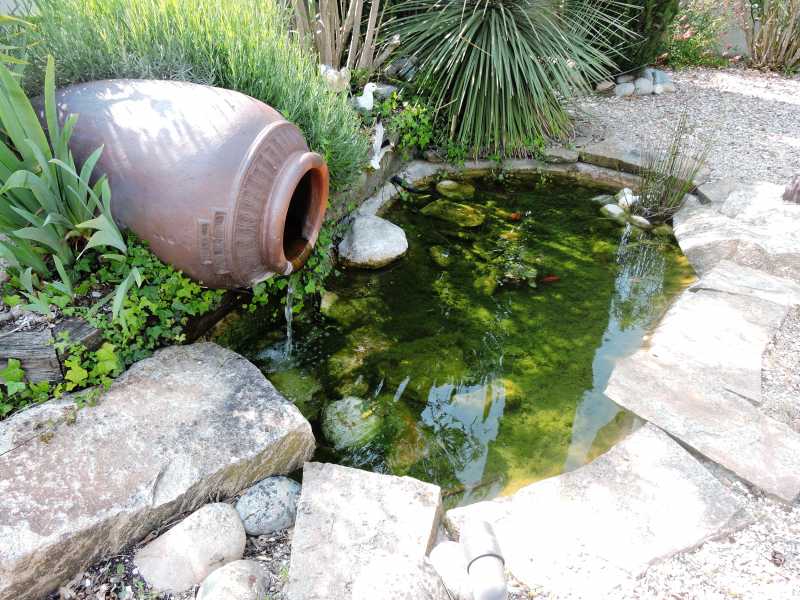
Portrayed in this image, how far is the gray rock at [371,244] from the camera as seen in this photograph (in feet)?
10.6

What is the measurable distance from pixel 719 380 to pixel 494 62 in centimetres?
244

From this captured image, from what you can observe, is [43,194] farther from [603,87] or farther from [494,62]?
[603,87]

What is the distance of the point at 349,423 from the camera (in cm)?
232

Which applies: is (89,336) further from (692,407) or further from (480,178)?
(480,178)

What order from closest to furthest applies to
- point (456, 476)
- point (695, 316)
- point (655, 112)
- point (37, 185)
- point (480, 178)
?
point (37, 185), point (456, 476), point (695, 316), point (480, 178), point (655, 112)

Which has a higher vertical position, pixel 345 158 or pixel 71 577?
pixel 345 158

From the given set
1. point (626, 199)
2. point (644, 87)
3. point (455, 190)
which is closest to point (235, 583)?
point (455, 190)

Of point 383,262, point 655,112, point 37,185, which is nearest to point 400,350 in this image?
point 383,262

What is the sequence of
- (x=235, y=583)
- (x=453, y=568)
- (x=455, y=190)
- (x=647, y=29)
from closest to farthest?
(x=235, y=583) → (x=453, y=568) → (x=455, y=190) → (x=647, y=29)

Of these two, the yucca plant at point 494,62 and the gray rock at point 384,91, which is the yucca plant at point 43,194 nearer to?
the gray rock at point 384,91

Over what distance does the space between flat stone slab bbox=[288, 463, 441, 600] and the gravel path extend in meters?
3.51

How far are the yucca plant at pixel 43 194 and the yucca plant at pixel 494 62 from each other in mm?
2542

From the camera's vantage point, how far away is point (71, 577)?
158 cm

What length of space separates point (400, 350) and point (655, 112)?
153 inches
